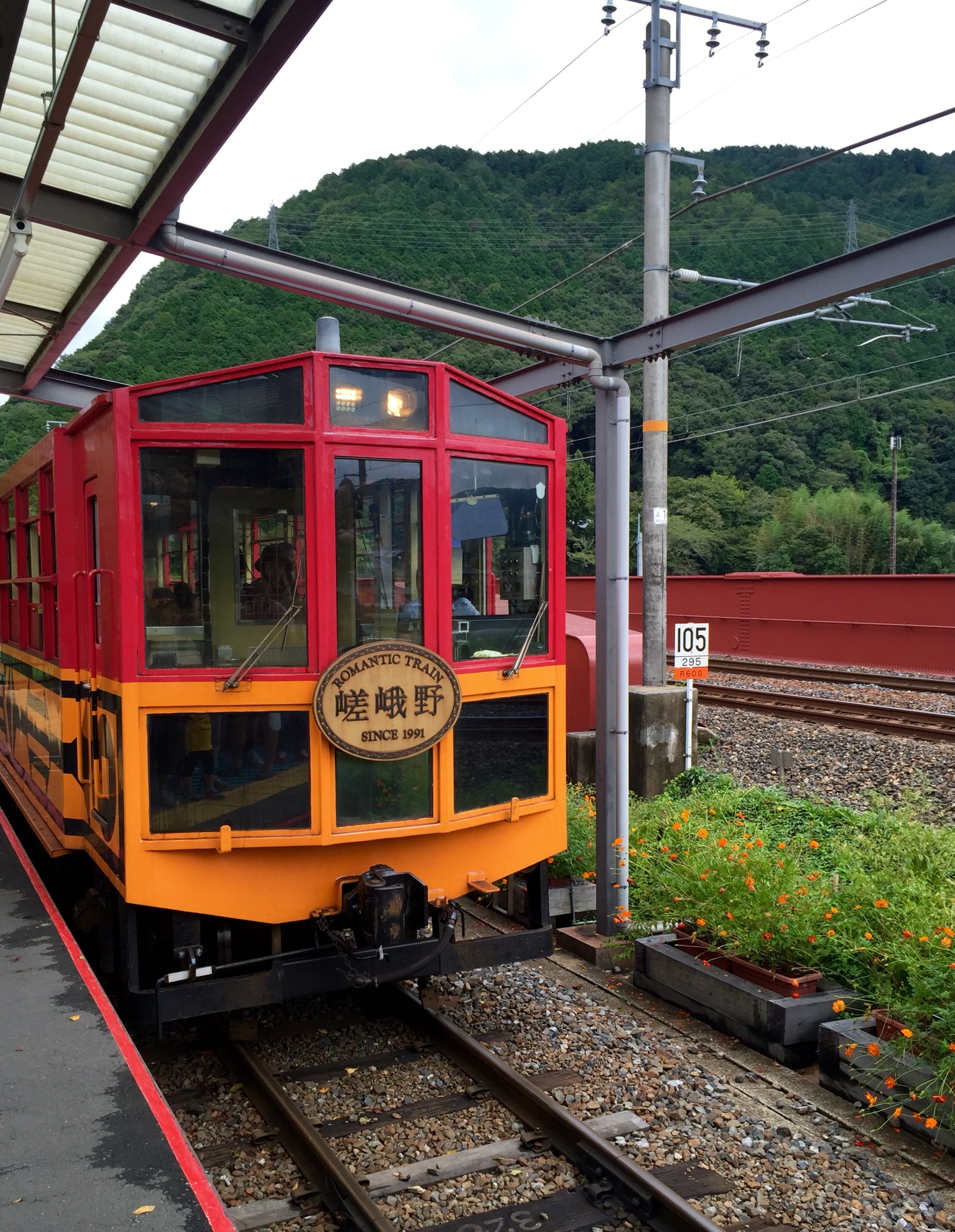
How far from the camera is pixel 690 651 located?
9.35 meters

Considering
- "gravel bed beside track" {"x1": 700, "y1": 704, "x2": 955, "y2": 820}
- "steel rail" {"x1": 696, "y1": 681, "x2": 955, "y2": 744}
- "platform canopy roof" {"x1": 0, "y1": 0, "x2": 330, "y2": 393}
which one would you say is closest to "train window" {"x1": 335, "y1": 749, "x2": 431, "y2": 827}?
"platform canopy roof" {"x1": 0, "y1": 0, "x2": 330, "y2": 393}

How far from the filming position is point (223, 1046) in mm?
5527

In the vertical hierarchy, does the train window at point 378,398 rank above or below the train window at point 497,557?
above

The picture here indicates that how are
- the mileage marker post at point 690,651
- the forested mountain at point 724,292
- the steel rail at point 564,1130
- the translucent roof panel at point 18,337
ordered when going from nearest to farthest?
the steel rail at point 564,1130 → the translucent roof panel at point 18,337 → the mileage marker post at point 690,651 → the forested mountain at point 724,292

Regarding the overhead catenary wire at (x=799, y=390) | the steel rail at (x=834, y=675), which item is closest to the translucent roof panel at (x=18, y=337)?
the steel rail at (x=834, y=675)

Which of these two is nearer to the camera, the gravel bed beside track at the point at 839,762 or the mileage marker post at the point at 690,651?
the mileage marker post at the point at 690,651

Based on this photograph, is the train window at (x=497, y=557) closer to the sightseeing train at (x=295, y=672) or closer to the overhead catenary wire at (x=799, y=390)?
the sightseeing train at (x=295, y=672)

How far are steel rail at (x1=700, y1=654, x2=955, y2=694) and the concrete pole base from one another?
8.01 meters

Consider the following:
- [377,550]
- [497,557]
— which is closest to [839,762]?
[497,557]

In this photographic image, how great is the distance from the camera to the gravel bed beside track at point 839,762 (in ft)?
33.7

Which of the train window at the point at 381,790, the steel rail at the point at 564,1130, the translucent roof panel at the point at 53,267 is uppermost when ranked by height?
the translucent roof panel at the point at 53,267

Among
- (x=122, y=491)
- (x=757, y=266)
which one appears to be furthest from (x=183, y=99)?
(x=757, y=266)

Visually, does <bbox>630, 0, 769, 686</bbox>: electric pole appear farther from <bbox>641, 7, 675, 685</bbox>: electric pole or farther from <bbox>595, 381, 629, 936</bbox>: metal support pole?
<bbox>595, 381, 629, 936</bbox>: metal support pole

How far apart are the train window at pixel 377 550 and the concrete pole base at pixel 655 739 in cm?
560
